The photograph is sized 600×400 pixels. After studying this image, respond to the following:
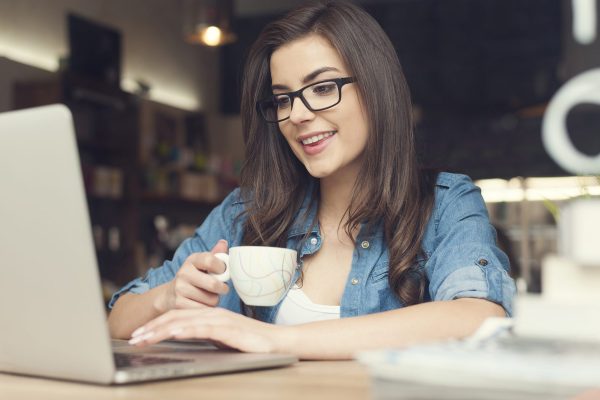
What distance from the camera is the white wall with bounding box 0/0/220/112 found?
16.0 ft

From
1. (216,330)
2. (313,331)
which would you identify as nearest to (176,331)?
(216,330)

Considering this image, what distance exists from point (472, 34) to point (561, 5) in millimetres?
681

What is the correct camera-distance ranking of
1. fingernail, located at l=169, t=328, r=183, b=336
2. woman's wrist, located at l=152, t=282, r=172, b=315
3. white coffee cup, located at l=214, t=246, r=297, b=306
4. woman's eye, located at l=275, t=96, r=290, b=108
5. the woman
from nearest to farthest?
fingernail, located at l=169, t=328, r=183, b=336 < white coffee cup, located at l=214, t=246, r=297, b=306 < woman's wrist, located at l=152, t=282, r=172, b=315 < the woman < woman's eye, located at l=275, t=96, r=290, b=108

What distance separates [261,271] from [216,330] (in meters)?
0.17

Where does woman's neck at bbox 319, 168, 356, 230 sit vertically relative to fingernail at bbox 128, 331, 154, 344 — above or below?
above

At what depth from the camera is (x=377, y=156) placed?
1564 millimetres

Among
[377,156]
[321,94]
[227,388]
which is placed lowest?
[227,388]

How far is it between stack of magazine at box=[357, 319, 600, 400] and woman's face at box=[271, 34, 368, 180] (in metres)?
0.92

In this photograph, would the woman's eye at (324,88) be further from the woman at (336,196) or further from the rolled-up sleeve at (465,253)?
the rolled-up sleeve at (465,253)

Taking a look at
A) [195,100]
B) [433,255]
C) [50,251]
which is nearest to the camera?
[50,251]

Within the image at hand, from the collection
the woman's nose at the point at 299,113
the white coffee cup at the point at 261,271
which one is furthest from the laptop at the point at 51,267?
the woman's nose at the point at 299,113

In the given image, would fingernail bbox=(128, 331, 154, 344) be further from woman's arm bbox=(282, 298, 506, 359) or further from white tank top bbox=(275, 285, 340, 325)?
white tank top bbox=(275, 285, 340, 325)

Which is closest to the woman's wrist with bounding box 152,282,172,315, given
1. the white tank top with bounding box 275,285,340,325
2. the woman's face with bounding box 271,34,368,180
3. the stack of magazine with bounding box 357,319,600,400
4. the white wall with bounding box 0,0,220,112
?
the white tank top with bounding box 275,285,340,325

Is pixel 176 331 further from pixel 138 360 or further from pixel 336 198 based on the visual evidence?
pixel 336 198
